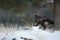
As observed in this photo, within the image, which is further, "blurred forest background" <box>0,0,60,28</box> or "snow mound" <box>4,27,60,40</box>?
"blurred forest background" <box>0,0,60,28</box>

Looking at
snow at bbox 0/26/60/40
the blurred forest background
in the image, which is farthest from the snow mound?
the blurred forest background

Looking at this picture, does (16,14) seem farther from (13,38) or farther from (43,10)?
(13,38)

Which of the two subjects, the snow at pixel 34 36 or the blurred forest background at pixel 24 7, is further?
the blurred forest background at pixel 24 7

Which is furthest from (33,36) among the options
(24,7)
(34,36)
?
(24,7)

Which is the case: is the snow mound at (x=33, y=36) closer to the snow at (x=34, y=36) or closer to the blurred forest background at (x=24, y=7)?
the snow at (x=34, y=36)

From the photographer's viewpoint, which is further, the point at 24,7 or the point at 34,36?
the point at 24,7

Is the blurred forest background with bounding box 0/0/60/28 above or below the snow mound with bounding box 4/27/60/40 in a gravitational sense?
below

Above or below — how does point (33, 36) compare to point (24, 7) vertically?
above

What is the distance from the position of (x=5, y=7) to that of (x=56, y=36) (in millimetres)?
7995

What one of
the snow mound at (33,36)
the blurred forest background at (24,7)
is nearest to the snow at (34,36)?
the snow mound at (33,36)

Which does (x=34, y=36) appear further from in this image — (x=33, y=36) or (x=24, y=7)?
(x=24, y=7)

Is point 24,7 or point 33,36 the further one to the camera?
point 24,7

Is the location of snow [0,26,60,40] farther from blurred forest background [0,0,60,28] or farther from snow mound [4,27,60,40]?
blurred forest background [0,0,60,28]

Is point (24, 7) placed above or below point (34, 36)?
below
